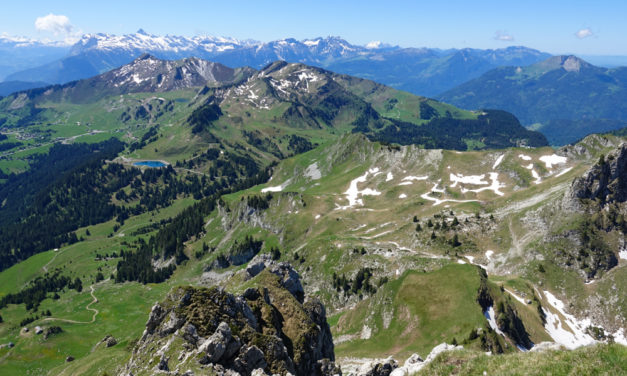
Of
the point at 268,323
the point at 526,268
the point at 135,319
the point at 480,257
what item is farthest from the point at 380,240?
the point at 135,319

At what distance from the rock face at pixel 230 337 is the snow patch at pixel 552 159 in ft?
467

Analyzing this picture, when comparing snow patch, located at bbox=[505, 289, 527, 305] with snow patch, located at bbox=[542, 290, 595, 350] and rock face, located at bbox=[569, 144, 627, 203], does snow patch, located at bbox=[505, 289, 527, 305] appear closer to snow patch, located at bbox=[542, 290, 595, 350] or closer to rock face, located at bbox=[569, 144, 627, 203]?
snow patch, located at bbox=[542, 290, 595, 350]

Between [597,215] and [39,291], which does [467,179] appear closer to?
[597,215]

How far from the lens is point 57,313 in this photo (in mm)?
143500

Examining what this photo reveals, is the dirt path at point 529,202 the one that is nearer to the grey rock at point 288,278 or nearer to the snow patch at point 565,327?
the snow patch at point 565,327

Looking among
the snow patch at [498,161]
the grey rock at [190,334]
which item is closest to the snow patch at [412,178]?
the snow patch at [498,161]

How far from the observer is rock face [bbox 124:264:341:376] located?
36250 millimetres

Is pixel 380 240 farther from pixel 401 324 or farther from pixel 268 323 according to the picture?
pixel 268 323

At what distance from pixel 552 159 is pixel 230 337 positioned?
165 meters

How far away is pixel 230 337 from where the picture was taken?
3750 centimetres

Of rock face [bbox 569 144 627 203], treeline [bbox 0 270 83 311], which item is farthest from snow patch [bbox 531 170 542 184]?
treeline [bbox 0 270 83 311]

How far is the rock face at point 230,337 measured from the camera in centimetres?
3625

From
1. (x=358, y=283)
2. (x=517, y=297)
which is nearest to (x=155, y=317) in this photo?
(x=358, y=283)

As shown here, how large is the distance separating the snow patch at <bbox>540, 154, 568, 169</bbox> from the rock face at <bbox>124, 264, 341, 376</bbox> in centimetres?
14223
